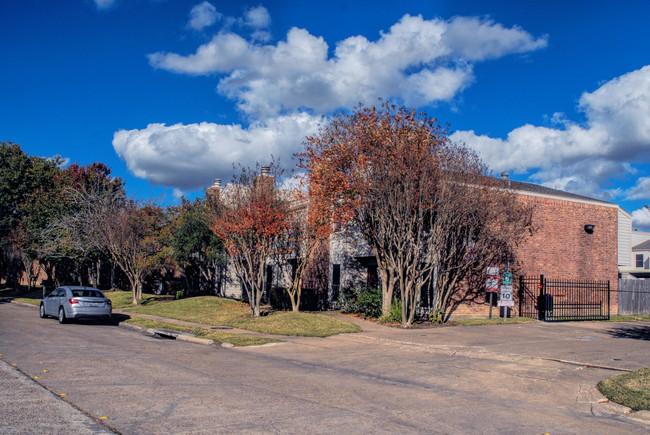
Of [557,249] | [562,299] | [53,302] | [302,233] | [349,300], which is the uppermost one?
[302,233]

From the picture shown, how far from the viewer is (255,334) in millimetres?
17344

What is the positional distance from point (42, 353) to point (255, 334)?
6.86 metres

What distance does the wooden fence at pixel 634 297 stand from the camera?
28.6 m

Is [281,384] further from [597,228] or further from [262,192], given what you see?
[597,228]

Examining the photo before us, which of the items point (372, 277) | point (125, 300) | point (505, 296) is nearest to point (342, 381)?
point (505, 296)

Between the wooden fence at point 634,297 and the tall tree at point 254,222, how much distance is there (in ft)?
62.4

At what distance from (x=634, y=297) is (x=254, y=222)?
21.3 metres

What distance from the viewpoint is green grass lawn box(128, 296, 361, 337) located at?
17.8 metres

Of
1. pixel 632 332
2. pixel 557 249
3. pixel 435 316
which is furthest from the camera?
pixel 557 249

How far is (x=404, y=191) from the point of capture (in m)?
18.3

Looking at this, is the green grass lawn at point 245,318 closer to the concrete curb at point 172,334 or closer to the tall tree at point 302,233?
the tall tree at point 302,233

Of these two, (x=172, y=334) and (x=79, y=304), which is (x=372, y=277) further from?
(x=79, y=304)

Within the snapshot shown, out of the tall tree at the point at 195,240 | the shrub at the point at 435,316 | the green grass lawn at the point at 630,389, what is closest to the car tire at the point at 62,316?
the tall tree at the point at 195,240

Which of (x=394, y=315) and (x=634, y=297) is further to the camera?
(x=634, y=297)
